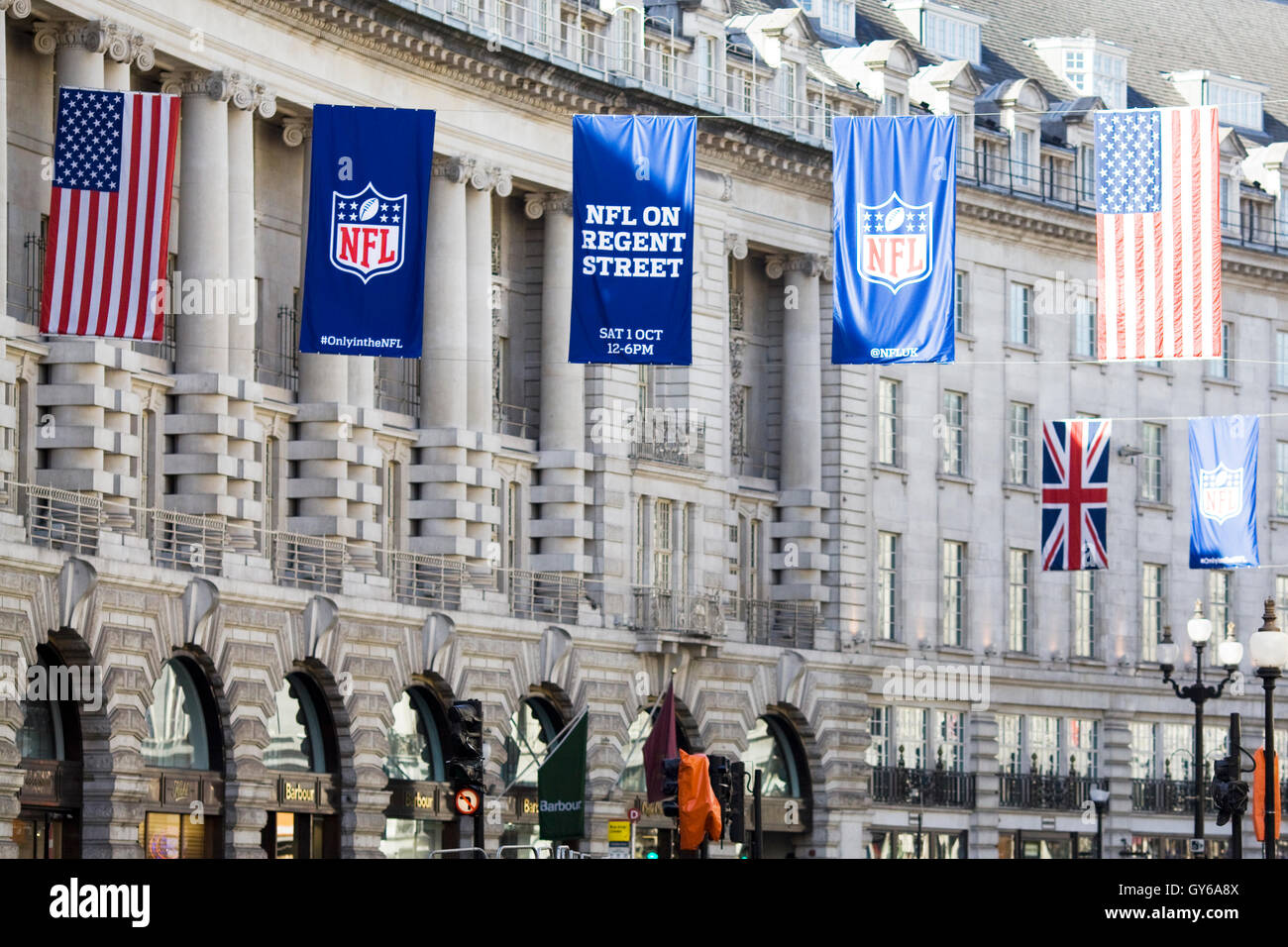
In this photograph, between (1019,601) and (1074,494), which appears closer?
(1074,494)

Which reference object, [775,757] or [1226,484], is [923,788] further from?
[1226,484]

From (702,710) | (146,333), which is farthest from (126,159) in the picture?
(702,710)

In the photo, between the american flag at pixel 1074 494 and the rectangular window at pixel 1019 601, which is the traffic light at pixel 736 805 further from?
the rectangular window at pixel 1019 601

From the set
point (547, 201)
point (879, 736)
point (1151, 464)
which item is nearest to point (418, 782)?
Answer: point (547, 201)

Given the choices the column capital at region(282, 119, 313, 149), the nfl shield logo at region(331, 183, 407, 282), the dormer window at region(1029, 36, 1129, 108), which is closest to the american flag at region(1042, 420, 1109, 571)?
the column capital at region(282, 119, 313, 149)

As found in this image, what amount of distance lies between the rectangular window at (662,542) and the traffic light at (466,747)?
2998cm

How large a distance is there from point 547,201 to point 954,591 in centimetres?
1808

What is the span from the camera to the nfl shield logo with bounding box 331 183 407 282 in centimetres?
4069

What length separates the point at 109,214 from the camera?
39.9 meters

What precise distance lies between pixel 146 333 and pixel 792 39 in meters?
29.3

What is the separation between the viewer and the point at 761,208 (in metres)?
64.8

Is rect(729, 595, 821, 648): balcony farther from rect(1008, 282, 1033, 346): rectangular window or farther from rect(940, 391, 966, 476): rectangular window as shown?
rect(1008, 282, 1033, 346): rectangular window

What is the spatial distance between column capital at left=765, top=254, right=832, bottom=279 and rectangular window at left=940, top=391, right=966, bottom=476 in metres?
6.38

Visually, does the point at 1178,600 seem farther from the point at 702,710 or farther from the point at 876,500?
the point at 702,710
